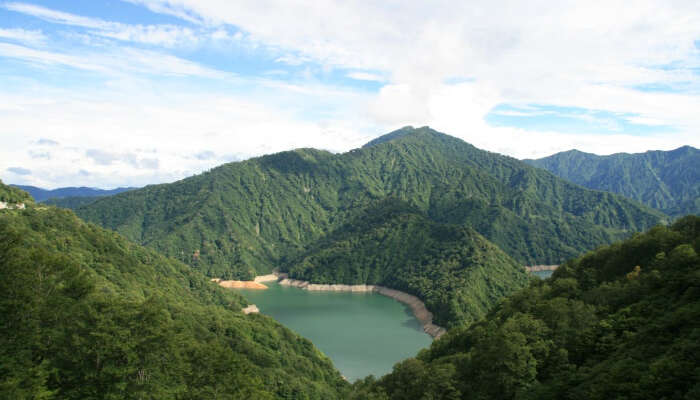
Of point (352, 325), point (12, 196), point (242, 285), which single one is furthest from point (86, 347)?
point (242, 285)

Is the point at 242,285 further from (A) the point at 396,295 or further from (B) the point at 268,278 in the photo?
(A) the point at 396,295

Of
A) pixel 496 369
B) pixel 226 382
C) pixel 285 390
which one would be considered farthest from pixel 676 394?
pixel 285 390

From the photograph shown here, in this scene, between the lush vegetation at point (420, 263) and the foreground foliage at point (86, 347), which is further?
the lush vegetation at point (420, 263)

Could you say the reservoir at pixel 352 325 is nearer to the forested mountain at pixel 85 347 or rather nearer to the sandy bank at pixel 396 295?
the sandy bank at pixel 396 295

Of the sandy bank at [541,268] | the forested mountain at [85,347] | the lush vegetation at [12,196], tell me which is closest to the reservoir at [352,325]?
the forested mountain at [85,347]

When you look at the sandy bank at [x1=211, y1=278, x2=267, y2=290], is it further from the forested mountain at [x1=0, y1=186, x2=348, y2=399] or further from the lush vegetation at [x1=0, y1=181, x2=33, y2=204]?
the forested mountain at [x1=0, y1=186, x2=348, y2=399]

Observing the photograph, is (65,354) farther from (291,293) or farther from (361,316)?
(291,293)

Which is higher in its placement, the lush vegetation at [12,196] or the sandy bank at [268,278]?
the lush vegetation at [12,196]
